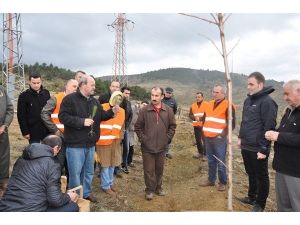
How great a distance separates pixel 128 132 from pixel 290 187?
4.55 m

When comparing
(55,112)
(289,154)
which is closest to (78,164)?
(55,112)

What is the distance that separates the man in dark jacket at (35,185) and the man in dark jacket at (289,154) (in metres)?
2.43

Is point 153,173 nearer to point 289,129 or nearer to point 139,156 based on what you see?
point 289,129

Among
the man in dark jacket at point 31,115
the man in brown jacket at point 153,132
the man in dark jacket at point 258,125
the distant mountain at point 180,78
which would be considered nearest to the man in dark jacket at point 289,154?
the man in dark jacket at point 258,125

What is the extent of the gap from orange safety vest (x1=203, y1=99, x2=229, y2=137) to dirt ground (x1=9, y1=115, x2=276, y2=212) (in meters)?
1.09

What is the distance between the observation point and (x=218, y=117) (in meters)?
6.77

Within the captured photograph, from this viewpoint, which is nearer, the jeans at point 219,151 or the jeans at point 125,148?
the jeans at point 219,151

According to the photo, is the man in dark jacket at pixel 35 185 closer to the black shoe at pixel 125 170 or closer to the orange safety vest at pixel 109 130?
the orange safety vest at pixel 109 130

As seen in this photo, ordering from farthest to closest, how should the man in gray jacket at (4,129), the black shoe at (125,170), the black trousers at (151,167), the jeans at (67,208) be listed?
the black shoe at (125,170), the black trousers at (151,167), the man in gray jacket at (4,129), the jeans at (67,208)

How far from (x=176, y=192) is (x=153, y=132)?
1.52m

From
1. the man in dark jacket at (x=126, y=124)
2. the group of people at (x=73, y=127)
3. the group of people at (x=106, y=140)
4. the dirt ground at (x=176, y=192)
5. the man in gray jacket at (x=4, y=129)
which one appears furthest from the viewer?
the man in dark jacket at (x=126, y=124)

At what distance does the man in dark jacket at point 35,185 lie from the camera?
11.9 ft

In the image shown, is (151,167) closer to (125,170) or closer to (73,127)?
(73,127)

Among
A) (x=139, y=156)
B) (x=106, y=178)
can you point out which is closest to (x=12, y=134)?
(x=139, y=156)
